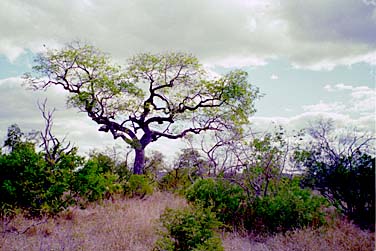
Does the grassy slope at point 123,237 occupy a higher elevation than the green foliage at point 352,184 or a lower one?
lower

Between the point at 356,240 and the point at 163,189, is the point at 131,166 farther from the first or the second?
the point at 356,240

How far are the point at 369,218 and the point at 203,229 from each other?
4.59 m

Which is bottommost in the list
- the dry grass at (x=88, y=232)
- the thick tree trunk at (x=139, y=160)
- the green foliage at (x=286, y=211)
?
the dry grass at (x=88, y=232)

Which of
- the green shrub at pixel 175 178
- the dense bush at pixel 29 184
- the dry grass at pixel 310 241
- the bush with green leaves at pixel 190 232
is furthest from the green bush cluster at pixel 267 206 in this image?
the green shrub at pixel 175 178

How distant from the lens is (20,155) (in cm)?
823

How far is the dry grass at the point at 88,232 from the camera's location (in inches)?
214

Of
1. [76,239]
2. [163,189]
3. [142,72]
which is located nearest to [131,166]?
[163,189]

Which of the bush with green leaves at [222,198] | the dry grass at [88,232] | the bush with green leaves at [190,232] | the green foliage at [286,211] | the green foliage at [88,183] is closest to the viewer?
the bush with green leaves at [190,232]

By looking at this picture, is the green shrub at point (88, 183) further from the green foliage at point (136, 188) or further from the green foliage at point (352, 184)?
the green foliage at point (352, 184)

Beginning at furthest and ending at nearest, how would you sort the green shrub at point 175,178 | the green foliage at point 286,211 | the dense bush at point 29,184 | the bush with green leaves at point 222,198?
the green shrub at point 175,178
the dense bush at point 29,184
the bush with green leaves at point 222,198
the green foliage at point 286,211

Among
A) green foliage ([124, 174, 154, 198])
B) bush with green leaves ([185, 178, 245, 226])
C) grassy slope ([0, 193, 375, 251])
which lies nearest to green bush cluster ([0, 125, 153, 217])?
grassy slope ([0, 193, 375, 251])

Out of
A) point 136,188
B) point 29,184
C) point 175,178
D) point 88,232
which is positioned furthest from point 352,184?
point 175,178

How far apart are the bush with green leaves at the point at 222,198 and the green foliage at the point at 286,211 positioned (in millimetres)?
280

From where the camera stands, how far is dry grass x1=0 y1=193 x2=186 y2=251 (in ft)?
17.8
